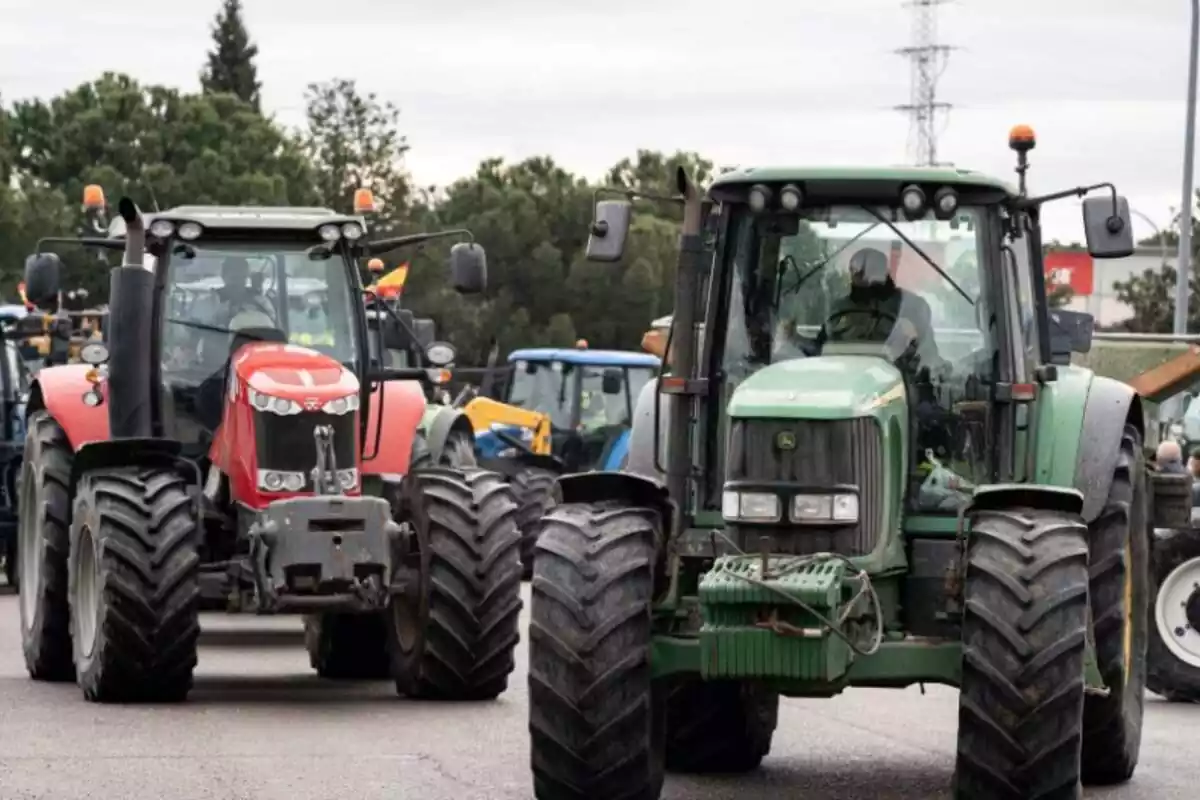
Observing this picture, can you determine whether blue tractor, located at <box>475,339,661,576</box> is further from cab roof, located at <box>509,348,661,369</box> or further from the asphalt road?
the asphalt road

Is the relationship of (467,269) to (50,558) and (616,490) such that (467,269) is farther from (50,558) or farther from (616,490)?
(616,490)

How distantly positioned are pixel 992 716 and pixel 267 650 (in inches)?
435

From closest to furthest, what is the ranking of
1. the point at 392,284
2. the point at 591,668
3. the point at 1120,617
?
the point at 591,668 < the point at 1120,617 < the point at 392,284

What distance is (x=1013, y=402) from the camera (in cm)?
1194

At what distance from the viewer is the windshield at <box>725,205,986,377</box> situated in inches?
471

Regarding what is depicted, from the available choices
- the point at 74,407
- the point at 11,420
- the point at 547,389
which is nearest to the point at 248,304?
the point at 74,407

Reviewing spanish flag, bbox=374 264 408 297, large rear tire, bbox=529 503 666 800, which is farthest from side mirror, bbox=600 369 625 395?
large rear tire, bbox=529 503 666 800

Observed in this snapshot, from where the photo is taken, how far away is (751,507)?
11125 millimetres

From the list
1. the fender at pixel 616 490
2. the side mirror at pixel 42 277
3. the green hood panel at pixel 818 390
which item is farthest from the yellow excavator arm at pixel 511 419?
the fender at pixel 616 490

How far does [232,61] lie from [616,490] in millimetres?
105213

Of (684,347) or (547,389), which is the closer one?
(684,347)

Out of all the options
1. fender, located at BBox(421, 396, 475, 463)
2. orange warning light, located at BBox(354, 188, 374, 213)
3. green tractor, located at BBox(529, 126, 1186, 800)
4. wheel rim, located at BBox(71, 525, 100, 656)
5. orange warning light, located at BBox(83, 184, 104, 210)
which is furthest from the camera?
fender, located at BBox(421, 396, 475, 463)

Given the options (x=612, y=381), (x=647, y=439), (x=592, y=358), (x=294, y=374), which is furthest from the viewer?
(x=592, y=358)

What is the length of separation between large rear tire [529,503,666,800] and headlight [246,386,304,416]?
223 inches
